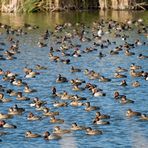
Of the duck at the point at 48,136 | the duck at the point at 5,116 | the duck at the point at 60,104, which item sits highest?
the duck at the point at 60,104

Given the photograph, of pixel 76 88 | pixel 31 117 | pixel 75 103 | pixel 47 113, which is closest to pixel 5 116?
pixel 31 117

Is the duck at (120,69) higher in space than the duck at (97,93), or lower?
higher

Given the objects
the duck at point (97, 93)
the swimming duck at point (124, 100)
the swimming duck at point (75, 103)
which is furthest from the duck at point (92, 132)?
the duck at point (97, 93)

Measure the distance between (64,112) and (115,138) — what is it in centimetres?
548

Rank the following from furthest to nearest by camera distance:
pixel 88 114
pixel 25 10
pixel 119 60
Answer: pixel 25 10 → pixel 119 60 → pixel 88 114

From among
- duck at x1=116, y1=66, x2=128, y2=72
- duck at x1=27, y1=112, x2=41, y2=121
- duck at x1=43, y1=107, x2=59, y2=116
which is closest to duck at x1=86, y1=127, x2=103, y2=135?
duck at x1=27, y1=112, x2=41, y2=121

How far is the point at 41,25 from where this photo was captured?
238 ft

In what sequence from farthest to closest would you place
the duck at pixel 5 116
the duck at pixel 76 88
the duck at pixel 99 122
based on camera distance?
the duck at pixel 76 88 < the duck at pixel 5 116 < the duck at pixel 99 122

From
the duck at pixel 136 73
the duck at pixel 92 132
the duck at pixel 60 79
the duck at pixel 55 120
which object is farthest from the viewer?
the duck at pixel 136 73

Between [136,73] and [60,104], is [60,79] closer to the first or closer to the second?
[136,73]

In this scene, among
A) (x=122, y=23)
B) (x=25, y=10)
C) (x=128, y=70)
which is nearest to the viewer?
(x=128, y=70)

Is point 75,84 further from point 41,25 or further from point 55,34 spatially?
point 41,25

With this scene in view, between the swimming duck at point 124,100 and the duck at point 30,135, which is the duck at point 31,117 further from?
the swimming duck at point 124,100

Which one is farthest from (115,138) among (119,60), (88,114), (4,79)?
(119,60)
